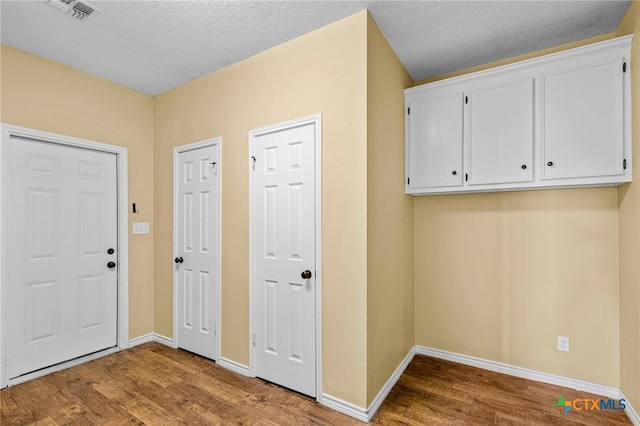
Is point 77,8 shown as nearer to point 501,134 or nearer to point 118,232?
point 118,232

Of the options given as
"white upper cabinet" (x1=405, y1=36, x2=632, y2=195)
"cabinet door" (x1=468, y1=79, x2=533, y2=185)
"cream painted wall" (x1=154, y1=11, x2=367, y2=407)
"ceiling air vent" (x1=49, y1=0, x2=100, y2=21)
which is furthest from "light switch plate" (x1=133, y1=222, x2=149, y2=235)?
"cabinet door" (x1=468, y1=79, x2=533, y2=185)

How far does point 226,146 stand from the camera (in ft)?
9.28

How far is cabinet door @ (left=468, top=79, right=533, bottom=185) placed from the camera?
2.39 m

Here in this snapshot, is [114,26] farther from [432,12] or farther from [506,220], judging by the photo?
[506,220]

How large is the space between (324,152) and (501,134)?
4.93ft

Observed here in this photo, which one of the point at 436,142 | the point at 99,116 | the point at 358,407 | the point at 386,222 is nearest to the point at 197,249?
the point at 99,116

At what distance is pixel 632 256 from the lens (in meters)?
→ 2.03

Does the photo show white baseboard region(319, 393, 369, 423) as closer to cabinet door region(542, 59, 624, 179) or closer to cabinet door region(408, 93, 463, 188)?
cabinet door region(408, 93, 463, 188)

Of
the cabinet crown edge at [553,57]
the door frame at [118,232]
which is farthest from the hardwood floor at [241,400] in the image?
the cabinet crown edge at [553,57]

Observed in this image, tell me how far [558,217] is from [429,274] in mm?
1185

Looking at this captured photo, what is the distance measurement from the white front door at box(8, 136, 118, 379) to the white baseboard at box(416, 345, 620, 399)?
10.9 ft

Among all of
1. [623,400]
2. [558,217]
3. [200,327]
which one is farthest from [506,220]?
[200,327]

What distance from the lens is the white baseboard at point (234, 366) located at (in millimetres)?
2631

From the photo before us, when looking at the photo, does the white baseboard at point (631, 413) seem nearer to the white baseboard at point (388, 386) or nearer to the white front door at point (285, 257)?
the white baseboard at point (388, 386)
